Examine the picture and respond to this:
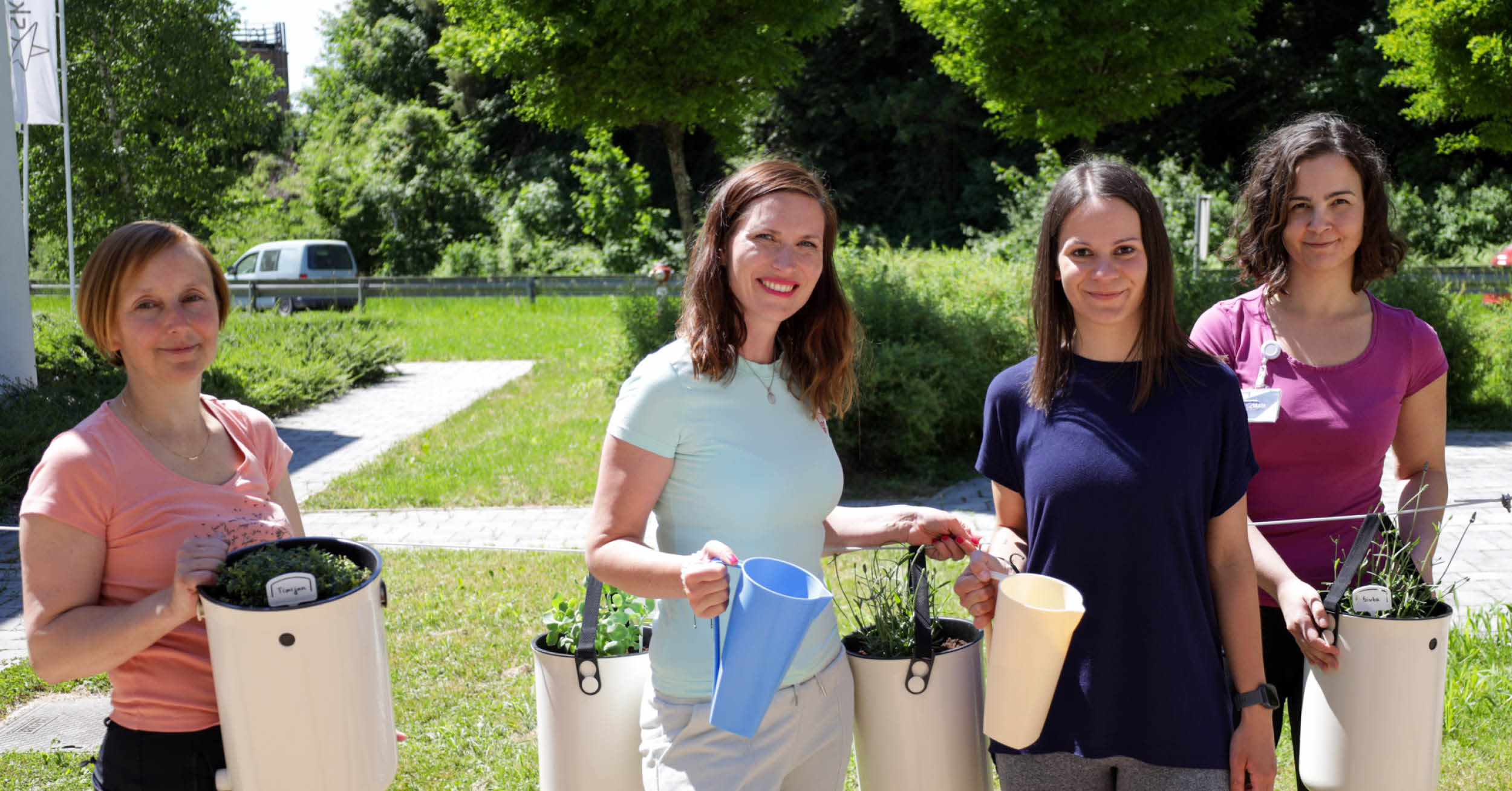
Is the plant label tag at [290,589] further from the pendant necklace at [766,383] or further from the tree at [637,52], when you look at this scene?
the tree at [637,52]

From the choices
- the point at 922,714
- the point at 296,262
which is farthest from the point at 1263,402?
the point at 296,262

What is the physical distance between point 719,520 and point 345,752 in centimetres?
72

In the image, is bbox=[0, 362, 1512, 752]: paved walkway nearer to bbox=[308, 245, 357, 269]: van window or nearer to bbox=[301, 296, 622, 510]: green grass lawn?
bbox=[301, 296, 622, 510]: green grass lawn

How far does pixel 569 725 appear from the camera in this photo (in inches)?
86.5

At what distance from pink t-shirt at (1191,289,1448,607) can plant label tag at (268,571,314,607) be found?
1.79m

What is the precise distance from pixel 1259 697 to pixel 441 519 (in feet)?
20.0

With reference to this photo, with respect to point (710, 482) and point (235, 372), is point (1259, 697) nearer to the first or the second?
point (710, 482)

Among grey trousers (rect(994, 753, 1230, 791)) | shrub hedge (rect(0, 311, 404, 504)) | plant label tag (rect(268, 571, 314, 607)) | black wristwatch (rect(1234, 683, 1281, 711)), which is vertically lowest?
shrub hedge (rect(0, 311, 404, 504))

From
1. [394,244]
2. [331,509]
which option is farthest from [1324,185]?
[394,244]

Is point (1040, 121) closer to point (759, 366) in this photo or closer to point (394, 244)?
point (759, 366)

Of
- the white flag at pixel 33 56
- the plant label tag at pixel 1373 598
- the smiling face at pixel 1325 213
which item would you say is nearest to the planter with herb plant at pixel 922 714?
the plant label tag at pixel 1373 598

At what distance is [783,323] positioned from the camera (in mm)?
2244

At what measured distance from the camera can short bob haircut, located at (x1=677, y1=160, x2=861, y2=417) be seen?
2035mm

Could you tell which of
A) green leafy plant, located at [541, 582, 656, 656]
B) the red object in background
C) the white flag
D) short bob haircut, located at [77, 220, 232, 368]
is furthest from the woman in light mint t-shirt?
the red object in background
